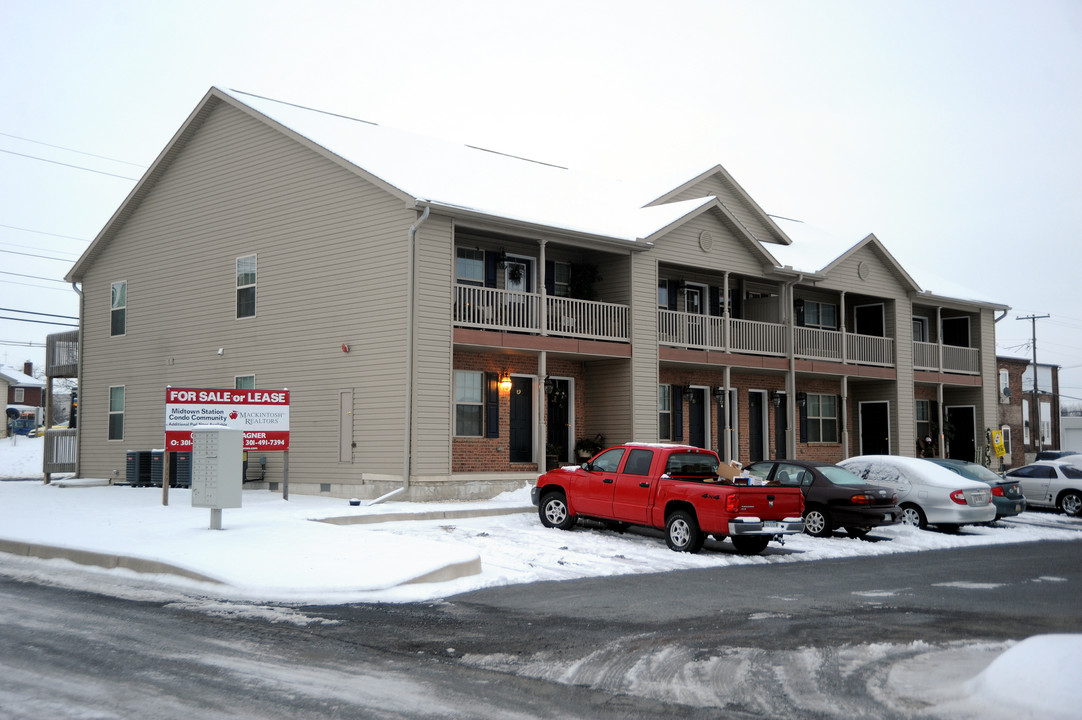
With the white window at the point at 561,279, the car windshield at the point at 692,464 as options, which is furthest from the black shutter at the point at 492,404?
the car windshield at the point at 692,464

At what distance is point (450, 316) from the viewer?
69.1 ft

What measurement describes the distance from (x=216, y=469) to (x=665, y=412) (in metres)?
14.7

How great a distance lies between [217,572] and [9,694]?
5098mm

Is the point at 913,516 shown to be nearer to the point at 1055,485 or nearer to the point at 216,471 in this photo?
the point at 1055,485

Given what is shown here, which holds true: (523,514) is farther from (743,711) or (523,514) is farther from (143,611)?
(743,711)

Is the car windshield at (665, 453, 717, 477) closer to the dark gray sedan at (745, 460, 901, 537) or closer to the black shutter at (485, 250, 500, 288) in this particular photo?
the dark gray sedan at (745, 460, 901, 537)

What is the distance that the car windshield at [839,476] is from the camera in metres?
17.9

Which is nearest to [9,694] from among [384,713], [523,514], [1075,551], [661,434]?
[384,713]

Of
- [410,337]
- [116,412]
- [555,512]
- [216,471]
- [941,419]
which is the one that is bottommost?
[555,512]

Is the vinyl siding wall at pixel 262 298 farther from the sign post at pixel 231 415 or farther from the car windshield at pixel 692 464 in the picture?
the car windshield at pixel 692 464

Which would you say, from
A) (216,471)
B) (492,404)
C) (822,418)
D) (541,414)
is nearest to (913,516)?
(541,414)

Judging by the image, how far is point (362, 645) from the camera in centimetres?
816

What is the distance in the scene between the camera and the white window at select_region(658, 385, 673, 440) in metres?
26.7

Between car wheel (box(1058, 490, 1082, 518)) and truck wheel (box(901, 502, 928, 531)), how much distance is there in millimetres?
7228
